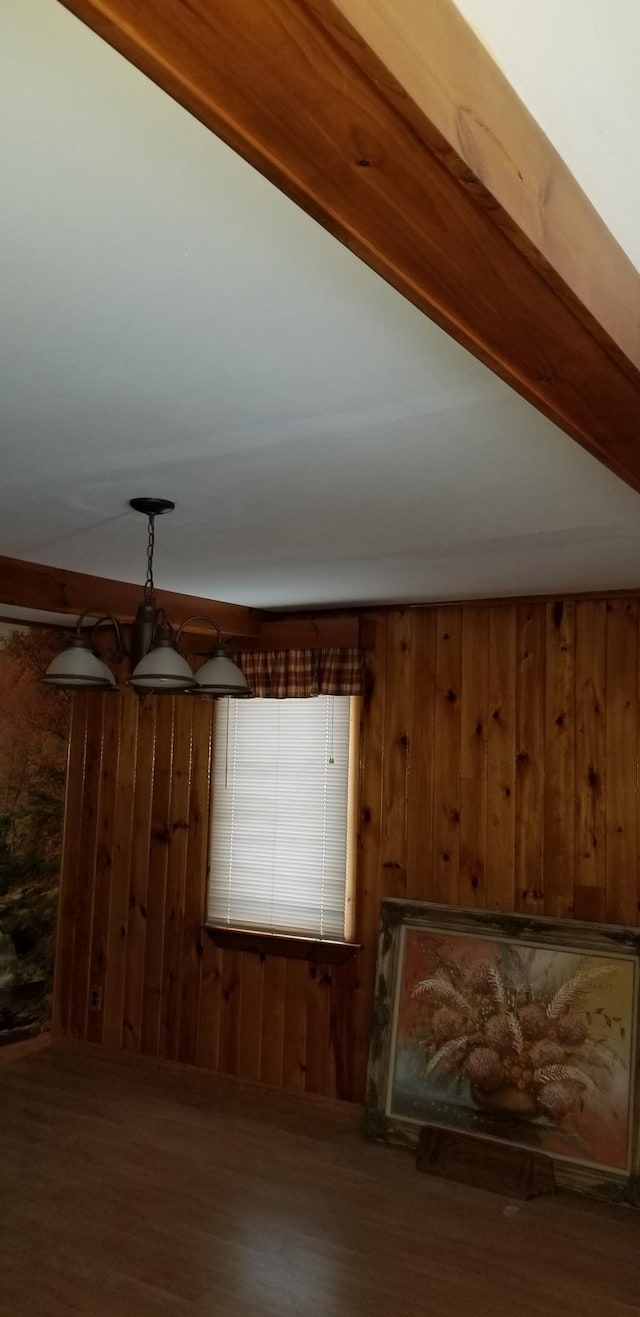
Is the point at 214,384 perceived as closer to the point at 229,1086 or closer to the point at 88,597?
the point at 88,597

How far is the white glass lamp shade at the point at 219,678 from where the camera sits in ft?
10.2

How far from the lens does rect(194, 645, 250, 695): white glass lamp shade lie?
3.11 m

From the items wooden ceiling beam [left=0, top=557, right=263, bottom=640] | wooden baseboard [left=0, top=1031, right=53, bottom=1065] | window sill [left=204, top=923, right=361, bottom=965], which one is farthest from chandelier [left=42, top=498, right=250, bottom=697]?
wooden baseboard [left=0, top=1031, right=53, bottom=1065]

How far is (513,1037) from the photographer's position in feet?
13.4

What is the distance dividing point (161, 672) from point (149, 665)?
0.05 meters

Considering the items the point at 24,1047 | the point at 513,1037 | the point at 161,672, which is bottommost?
the point at 24,1047

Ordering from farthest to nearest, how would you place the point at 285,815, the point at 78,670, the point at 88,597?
the point at 285,815
the point at 88,597
the point at 78,670

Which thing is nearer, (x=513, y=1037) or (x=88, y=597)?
(x=513, y=1037)

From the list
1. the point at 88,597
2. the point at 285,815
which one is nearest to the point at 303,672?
the point at 285,815

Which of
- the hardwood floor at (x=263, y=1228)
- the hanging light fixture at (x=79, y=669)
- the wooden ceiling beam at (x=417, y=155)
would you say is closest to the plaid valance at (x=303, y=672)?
the hanging light fixture at (x=79, y=669)

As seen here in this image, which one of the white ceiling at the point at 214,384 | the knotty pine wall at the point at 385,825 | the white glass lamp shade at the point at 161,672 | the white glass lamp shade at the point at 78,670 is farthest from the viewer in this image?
the knotty pine wall at the point at 385,825

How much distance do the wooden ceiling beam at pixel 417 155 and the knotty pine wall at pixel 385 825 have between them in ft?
9.83

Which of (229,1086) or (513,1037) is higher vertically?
(513,1037)

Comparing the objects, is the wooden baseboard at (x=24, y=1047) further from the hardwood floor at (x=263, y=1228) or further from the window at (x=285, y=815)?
the window at (x=285, y=815)
